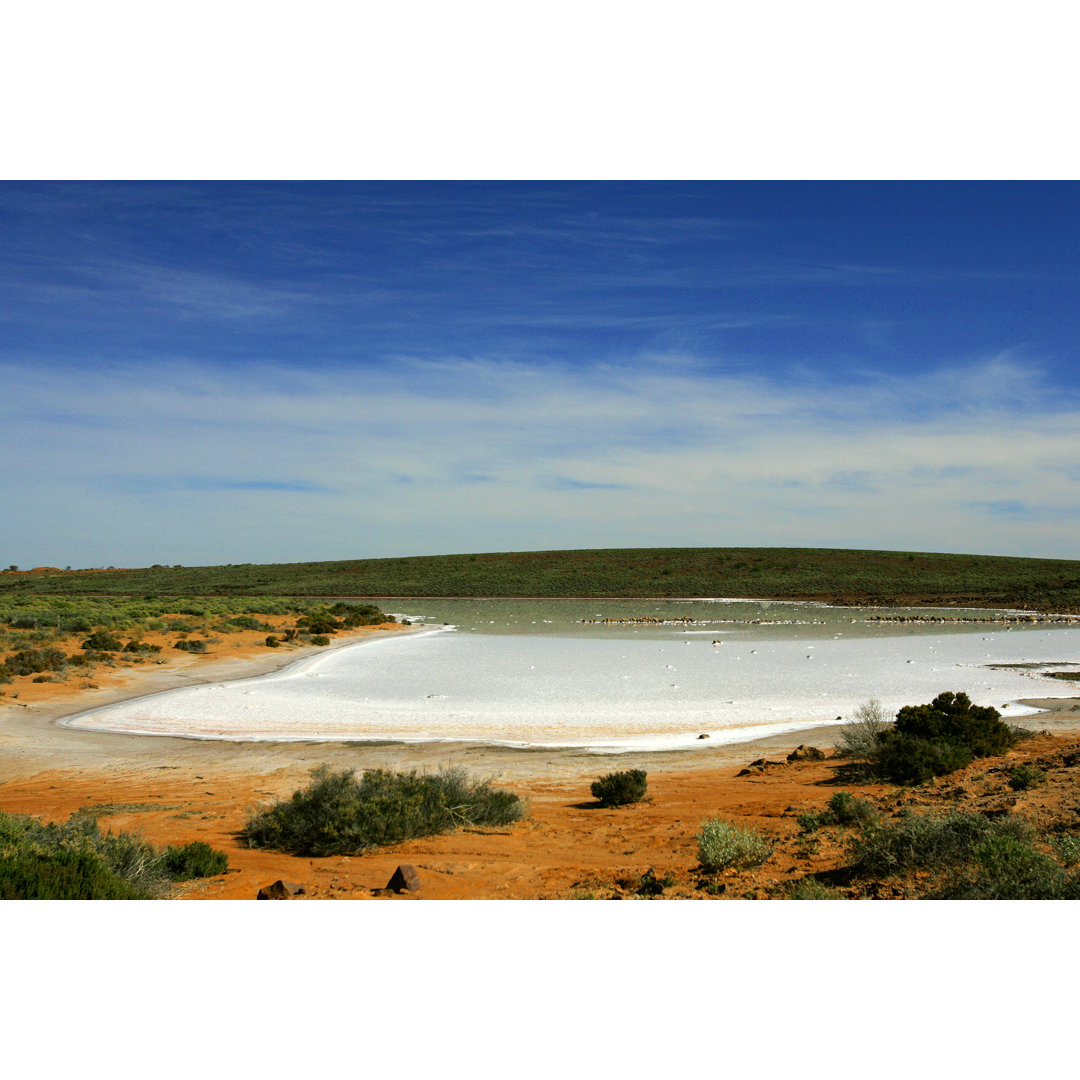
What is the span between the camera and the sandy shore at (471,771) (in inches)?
243

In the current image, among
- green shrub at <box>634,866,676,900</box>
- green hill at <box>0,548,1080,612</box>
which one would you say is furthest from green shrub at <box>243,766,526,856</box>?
green hill at <box>0,548,1080,612</box>

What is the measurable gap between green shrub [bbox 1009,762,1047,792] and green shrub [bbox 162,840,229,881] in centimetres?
764

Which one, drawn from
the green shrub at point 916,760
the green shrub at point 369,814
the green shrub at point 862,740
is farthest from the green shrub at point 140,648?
the green shrub at point 916,760

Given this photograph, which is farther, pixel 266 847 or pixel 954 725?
pixel 954 725

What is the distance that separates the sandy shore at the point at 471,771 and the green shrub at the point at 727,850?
15 centimetres

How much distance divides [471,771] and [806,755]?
185 inches

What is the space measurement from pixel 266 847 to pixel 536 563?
8729cm

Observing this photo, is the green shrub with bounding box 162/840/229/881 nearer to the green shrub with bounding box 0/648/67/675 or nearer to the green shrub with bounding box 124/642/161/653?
the green shrub with bounding box 0/648/67/675

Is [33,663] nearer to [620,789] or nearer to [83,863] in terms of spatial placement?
[83,863]

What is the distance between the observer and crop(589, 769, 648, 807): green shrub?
831cm

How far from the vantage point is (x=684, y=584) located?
75.6 m

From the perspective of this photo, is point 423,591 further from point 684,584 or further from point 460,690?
point 460,690

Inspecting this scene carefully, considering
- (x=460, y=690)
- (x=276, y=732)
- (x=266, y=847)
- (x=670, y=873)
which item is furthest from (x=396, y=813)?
(x=460, y=690)

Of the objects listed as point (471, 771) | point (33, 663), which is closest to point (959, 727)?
point (471, 771)
